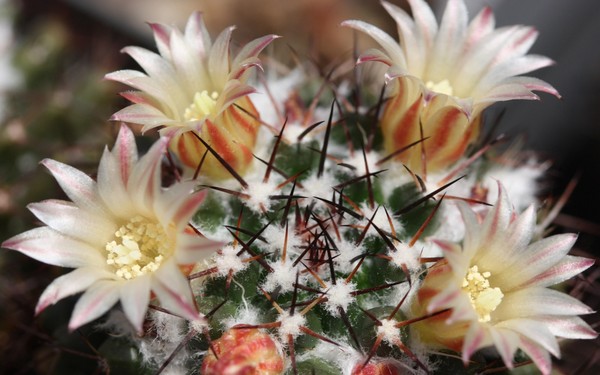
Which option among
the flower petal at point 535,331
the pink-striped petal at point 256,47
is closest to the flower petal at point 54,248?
the pink-striped petal at point 256,47

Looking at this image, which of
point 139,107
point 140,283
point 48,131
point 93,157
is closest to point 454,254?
point 140,283

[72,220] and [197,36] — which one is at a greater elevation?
[197,36]

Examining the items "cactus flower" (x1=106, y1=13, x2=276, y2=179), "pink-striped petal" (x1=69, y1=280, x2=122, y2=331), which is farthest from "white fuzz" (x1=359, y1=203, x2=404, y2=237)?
"pink-striped petal" (x1=69, y1=280, x2=122, y2=331)

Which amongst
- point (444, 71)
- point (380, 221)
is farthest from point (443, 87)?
point (380, 221)

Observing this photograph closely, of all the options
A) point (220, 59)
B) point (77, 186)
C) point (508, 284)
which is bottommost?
point (508, 284)

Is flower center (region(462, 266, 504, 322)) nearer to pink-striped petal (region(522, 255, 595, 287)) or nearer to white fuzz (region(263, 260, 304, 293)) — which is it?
pink-striped petal (region(522, 255, 595, 287))

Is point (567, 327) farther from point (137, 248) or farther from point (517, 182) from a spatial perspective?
point (137, 248)
